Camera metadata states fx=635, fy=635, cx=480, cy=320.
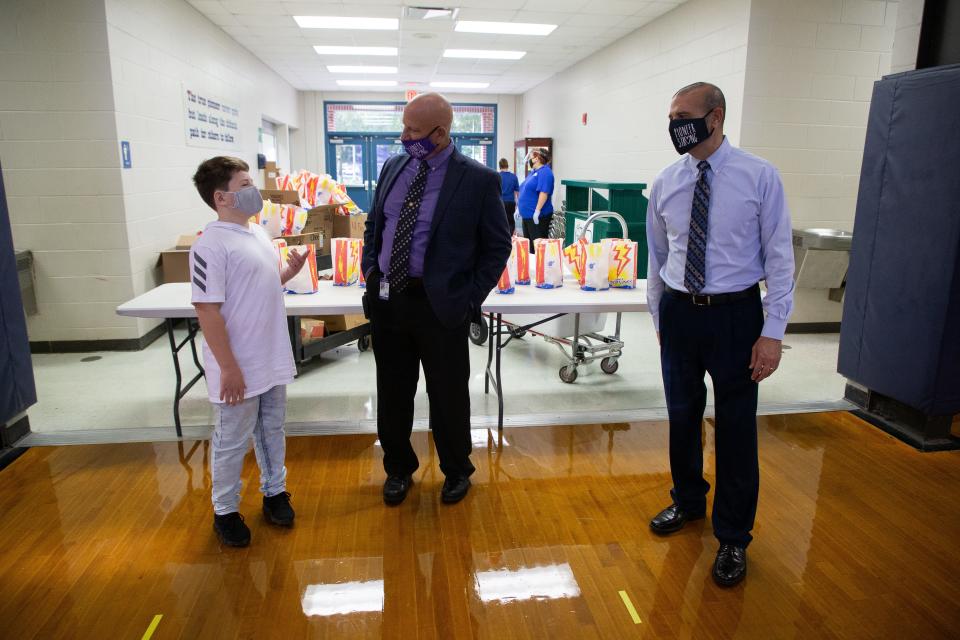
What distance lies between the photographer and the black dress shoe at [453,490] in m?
2.63

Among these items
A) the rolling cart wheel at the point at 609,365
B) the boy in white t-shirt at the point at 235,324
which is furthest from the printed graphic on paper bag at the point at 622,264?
the boy in white t-shirt at the point at 235,324

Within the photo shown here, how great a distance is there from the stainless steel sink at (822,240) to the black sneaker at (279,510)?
14.9 feet

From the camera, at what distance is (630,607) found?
2014 mm

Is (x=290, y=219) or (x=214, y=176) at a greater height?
(x=214, y=176)

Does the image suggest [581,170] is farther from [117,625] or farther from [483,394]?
[117,625]

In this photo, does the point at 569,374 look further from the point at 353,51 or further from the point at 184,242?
the point at 353,51

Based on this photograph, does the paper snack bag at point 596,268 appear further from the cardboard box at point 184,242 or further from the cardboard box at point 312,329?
the cardboard box at point 184,242

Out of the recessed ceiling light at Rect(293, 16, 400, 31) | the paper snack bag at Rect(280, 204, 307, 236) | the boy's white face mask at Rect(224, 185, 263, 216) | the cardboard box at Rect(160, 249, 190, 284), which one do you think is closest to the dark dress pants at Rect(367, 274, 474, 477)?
the boy's white face mask at Rect(224, 185, 263, 216)

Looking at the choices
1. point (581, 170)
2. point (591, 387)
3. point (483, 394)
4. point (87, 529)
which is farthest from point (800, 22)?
point (87, 529)

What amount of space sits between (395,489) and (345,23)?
6.48 meters

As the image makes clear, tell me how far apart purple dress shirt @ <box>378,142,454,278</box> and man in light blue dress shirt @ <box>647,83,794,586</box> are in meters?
0.78

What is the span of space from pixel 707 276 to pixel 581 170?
7.93 meters

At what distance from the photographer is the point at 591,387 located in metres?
4.22

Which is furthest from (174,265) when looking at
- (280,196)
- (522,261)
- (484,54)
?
(484,54)
